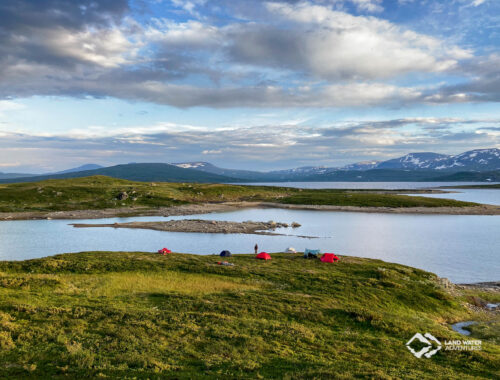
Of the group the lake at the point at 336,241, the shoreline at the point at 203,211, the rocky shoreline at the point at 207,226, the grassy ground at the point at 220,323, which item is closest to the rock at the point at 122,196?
the shoreline at the point at 203,211

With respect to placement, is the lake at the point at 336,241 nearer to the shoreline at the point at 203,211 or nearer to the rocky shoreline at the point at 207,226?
the rocky shoreline at the point at 207,226

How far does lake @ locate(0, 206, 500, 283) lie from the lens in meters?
63.0

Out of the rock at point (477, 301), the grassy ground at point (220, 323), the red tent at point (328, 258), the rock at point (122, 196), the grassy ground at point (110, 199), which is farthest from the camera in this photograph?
the rock at point (122, 196)

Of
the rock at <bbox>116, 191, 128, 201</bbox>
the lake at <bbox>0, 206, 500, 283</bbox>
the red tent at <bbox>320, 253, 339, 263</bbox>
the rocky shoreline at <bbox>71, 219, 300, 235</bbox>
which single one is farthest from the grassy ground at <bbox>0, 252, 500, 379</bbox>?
the rock at <bbox>116, 191, 128, 201</bbox>

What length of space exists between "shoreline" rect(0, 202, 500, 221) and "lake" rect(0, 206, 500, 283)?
9802 millimetres

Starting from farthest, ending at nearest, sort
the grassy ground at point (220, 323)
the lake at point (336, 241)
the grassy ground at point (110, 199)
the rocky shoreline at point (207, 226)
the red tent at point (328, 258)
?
the grassy ground at point (110, 199) → the rocky shoreline at point (207, 226) → the lake at point (336, 241) → the red tent at point (328, 258) → the grassy ground at point (220, 323)

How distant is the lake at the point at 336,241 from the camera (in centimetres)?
6297

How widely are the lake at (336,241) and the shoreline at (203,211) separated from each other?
32.2 feet

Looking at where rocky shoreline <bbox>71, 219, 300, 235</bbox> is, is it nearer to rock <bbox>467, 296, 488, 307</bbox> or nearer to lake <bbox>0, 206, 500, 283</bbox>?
lake <bbox>0, 206, 500, 283</bbox>

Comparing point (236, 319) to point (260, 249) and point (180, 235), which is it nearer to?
point (260, 249)

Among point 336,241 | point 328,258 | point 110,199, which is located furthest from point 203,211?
point 328,258

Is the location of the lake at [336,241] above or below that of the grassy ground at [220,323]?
below

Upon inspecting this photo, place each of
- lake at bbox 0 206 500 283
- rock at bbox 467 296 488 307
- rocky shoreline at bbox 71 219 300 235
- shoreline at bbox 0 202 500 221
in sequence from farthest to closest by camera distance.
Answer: shoreline at bbox 0 202 500 221 < rocky shoreline at bbox 71 219 300 235 < lake at bbox 0 206 500 283 < rock at bbox 467 296 488 307

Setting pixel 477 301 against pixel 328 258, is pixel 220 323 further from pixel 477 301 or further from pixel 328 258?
pixel 477 301
